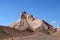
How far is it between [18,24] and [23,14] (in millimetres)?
7058

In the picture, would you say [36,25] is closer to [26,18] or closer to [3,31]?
[26,18]

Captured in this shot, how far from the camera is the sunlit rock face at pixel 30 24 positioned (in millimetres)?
85825

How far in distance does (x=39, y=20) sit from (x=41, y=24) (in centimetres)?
217

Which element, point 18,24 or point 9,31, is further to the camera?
Answer: point 18,24

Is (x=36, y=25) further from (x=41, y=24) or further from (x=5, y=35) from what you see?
(x=5, y=35)

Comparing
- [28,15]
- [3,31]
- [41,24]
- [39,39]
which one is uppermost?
[28,15]

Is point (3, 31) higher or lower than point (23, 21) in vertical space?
lower

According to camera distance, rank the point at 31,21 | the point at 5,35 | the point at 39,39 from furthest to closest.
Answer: the point at 31,21 < the point at 5,35 < the point at 39,39

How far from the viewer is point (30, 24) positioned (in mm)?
91562

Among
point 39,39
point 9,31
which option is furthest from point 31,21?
point 39,39

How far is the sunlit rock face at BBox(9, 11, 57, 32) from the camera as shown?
85825 millimetres

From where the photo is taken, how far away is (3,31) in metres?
46.2

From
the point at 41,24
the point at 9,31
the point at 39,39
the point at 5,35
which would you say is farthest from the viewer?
the point at 41,24

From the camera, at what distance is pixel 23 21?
8881 centimetres
